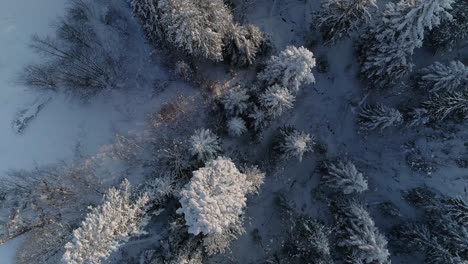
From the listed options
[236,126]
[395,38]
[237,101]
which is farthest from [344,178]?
[395,38]

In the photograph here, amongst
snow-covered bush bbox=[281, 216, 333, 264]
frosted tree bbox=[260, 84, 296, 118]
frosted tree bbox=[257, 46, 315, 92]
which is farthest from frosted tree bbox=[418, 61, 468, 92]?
snow-covered bush bbox=[281, 216, 333, 264]

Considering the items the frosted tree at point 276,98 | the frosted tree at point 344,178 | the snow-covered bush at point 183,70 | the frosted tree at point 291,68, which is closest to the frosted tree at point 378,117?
the frosted tree at point 344,178

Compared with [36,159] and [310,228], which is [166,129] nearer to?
[36,159]

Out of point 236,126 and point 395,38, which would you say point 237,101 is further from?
point 395,38

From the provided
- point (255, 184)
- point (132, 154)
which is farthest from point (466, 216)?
point (132, 154)

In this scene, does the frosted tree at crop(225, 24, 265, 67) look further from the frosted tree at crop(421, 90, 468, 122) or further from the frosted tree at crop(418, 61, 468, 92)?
the frosted tree at crop(421, 90, 468, 122)

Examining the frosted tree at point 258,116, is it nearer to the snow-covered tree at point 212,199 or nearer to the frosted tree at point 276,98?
the frosted tree at point 276,98
